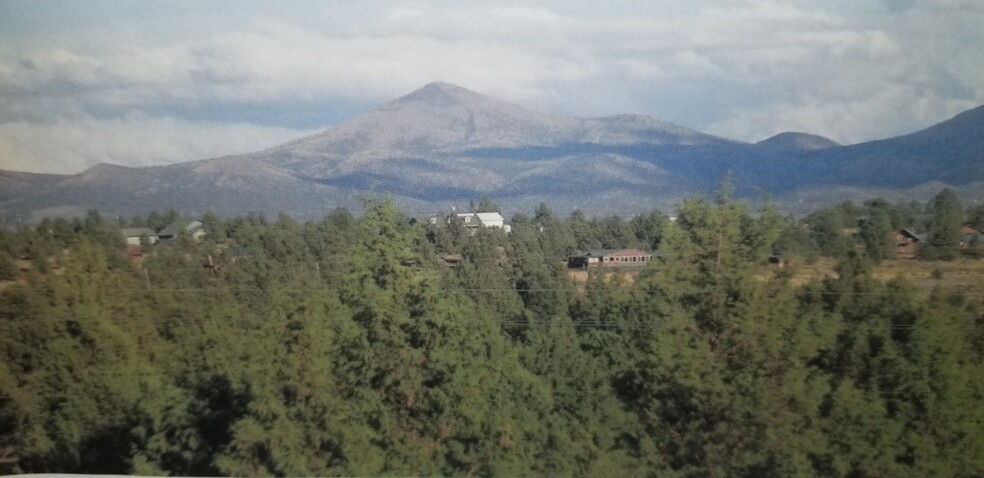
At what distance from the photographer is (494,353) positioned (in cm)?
474

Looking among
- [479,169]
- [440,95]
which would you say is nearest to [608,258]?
[479,169]

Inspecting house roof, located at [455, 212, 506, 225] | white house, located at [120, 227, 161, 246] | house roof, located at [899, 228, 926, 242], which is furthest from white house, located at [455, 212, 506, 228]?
house roof, located at [899, 228, 926, 242]

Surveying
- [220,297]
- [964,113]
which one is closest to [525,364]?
[220,297]

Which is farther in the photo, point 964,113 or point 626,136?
point 626,136

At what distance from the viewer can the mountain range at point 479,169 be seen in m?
4.91

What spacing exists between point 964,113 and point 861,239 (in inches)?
41.3

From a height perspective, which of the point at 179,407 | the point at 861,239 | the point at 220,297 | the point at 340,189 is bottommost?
the point at 179,407

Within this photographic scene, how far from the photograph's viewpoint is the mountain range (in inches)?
193

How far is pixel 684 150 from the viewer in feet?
16.8

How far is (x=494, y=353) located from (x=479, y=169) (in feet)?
4.54

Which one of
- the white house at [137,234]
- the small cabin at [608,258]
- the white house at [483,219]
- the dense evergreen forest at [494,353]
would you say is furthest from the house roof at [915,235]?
the white house at [137,234]

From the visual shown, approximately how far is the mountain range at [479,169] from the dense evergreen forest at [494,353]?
20cm

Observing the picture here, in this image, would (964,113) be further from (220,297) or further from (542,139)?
(220,297)

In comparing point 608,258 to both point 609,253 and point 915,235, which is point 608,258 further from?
point 915,235
